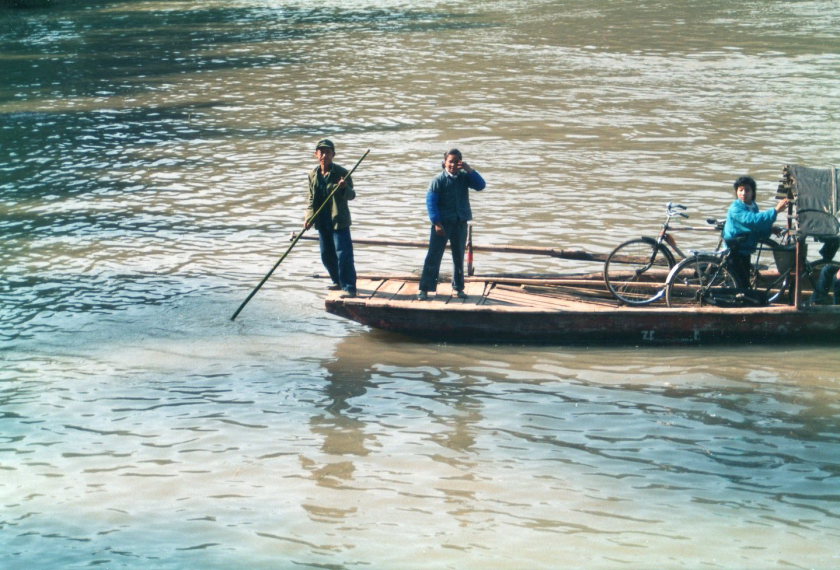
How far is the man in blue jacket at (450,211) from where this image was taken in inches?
456

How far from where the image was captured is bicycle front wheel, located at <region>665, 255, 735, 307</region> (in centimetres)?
1171

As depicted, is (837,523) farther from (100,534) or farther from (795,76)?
(795,76)

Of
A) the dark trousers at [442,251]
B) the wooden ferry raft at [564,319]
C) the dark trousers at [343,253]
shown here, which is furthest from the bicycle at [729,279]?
the dark trousers at [343,253]

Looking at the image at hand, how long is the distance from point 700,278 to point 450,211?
287cm

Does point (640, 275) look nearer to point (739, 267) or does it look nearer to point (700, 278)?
point (700, 278)

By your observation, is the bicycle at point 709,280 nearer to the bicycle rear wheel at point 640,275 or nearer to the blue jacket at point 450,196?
the bicycle rear wheel at point 640,275

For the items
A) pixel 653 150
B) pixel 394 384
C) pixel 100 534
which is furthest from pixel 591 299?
pixel 653 150

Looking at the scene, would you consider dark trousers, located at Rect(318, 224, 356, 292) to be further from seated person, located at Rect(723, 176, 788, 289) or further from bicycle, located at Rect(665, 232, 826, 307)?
seated person, located at Rect(723, 176, 788, 289)

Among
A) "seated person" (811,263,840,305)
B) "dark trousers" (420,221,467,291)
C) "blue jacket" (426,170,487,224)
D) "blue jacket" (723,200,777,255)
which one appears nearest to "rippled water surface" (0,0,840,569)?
"seated person" (811,263,840,305)

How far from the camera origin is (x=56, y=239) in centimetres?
1656

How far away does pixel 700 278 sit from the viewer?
11.8m

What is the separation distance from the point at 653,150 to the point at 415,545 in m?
13.7

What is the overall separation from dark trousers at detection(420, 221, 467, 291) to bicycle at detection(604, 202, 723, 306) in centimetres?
167

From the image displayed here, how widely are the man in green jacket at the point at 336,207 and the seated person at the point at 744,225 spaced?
163 inches
